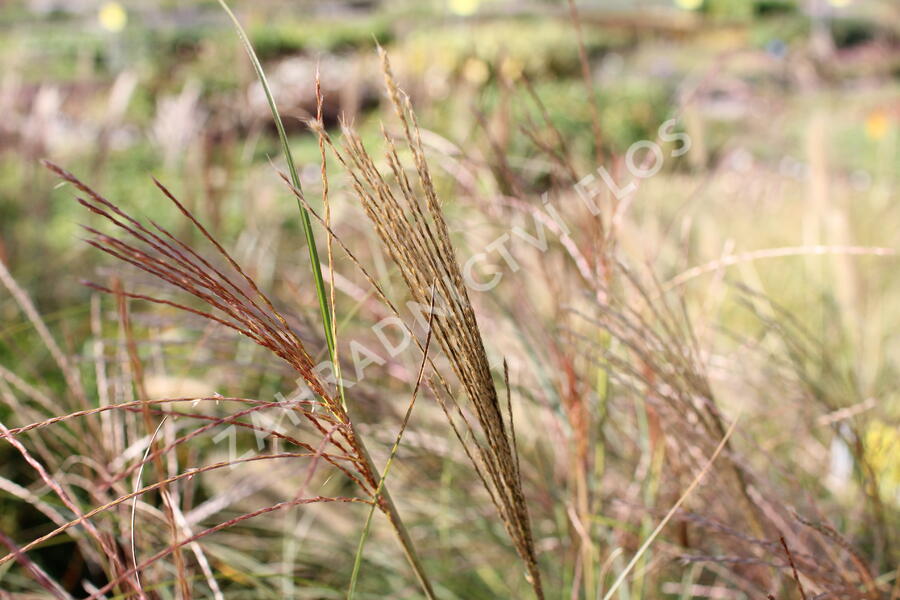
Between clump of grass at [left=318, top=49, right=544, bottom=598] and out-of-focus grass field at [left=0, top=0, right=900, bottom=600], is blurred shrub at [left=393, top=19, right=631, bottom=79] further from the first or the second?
clump of grass at [left=318, top=49, right=544, bottom=598]

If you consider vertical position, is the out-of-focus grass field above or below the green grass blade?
below

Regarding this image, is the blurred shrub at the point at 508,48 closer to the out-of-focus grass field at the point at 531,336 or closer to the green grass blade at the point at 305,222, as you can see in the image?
the out-of-focus grass field at the point at 531,336

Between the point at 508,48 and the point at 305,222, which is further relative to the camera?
the point at 508,48

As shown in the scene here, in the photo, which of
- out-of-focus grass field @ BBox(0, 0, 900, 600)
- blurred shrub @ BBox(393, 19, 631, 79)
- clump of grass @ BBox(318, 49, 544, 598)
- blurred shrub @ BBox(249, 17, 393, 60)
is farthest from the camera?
blurred shrub @ BBox(249, 17, 393, 60)

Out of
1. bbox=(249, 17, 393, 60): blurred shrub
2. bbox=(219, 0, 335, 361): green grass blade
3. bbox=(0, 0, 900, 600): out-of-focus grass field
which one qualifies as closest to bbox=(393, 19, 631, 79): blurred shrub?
bbox=(249, 17, 393, 60): blurred shrub

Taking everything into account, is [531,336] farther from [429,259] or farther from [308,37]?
[308,37]

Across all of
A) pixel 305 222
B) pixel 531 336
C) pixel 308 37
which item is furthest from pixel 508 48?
pixel 305 222

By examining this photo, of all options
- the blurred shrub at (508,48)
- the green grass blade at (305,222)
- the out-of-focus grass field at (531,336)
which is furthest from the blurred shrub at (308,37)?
the green grass blade at (305,222)

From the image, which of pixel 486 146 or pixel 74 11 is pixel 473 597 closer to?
pixel 486 146

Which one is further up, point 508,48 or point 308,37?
point 308,37

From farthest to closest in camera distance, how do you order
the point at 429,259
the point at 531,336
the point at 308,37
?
1. the point at 308,37
2. the point at 531,336
3. the point at 429,259

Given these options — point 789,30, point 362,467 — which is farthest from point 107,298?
point 789,30
